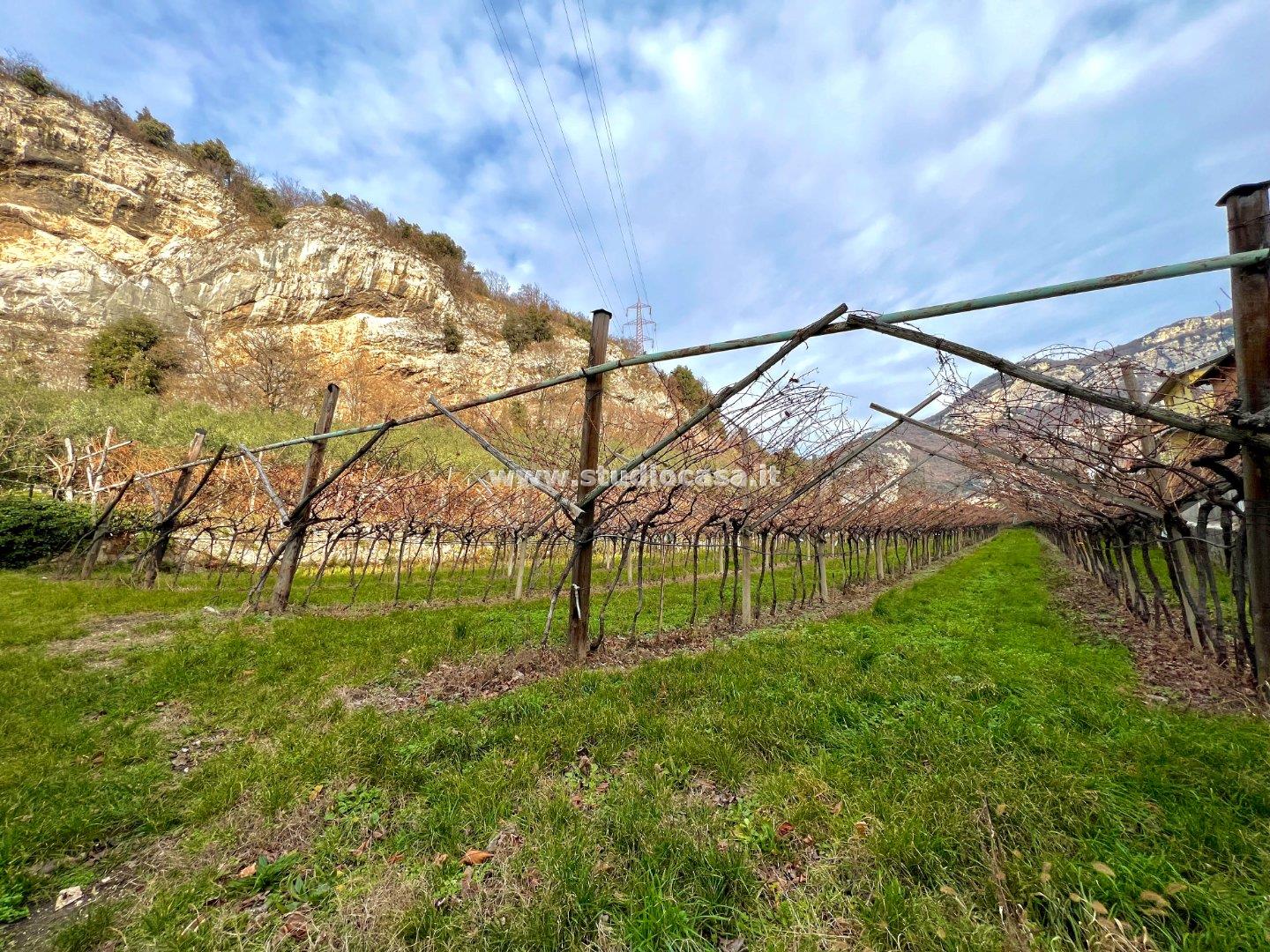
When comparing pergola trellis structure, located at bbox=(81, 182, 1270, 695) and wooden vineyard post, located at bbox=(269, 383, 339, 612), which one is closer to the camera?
pergola trellis structure, located at bbox=(81, 182, 1270, 695)

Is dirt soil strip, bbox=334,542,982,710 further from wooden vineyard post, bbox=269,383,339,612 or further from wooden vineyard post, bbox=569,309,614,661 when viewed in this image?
wooden vineyard post, bbox=269,383,339,612

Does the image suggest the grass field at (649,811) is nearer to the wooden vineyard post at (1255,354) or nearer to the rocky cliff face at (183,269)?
the wooden vineyard post at (1255,354)

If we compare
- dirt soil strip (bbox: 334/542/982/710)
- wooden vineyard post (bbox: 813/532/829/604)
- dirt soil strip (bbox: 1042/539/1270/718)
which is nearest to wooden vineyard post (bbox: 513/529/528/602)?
dirt soil strip (bbox: 334/542/982/710)

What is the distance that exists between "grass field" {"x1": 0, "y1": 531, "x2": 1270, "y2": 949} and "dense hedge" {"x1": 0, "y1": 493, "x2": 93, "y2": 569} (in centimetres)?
1125

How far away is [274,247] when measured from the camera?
32.3 metres

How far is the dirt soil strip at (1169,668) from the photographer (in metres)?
4.06

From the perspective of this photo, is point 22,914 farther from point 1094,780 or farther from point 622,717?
point 1094,780

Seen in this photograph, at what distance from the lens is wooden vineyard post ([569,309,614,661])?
5254mm

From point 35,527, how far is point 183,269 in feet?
90.7

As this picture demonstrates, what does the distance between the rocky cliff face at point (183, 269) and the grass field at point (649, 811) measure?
19686mm

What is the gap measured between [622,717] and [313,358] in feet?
117

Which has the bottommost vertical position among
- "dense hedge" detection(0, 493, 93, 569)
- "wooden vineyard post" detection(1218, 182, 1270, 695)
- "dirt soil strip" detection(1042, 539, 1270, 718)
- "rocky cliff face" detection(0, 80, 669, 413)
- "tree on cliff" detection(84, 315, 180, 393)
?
"dirt soil strip" detection(1042, 539, 1270, 718)

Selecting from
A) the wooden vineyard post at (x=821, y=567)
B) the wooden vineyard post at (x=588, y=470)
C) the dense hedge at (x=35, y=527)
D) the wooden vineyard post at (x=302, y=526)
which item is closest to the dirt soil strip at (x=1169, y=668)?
the wooden vineyard post at (x=821, y=567)

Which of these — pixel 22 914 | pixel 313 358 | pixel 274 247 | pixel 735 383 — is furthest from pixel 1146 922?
pixel 274 247
